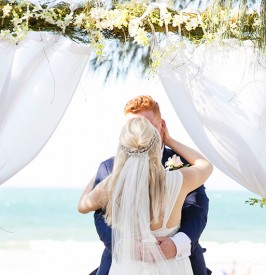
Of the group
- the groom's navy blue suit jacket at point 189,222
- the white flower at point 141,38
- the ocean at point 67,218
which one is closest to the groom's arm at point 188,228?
the groom's navy blue suit jacket at point 189,222

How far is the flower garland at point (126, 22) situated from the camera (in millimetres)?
3508

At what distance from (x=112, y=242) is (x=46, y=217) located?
45.5 feet

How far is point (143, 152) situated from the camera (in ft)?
9.95

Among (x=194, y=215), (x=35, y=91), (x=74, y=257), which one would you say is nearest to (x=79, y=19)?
(x=35, y=91)

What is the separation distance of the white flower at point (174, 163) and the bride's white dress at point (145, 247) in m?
0.27

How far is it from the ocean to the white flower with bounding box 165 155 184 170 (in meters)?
11.8

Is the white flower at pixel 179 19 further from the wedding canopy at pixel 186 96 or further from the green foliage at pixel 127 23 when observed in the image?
the wedding canopy at pixel 186 96

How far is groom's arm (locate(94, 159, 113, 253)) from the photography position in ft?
10.5

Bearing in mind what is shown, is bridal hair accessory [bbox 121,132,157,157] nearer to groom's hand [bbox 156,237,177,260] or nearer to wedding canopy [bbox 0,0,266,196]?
groom's hand [bbox 156,237,177,260]

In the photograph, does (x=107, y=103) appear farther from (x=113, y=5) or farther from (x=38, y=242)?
(x=113, y=5)

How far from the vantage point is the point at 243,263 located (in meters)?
13.9

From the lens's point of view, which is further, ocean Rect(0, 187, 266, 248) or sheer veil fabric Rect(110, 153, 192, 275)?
ocean Rect(0, 187, 266, 248)

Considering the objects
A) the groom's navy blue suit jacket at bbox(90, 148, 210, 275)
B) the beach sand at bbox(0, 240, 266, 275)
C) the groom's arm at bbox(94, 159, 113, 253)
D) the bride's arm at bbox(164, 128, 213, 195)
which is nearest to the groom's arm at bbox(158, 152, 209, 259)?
the groom's navy blue suit jacket at bbox(90, 148, 210, 275)

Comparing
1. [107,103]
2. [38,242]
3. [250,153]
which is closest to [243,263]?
[38,242]
